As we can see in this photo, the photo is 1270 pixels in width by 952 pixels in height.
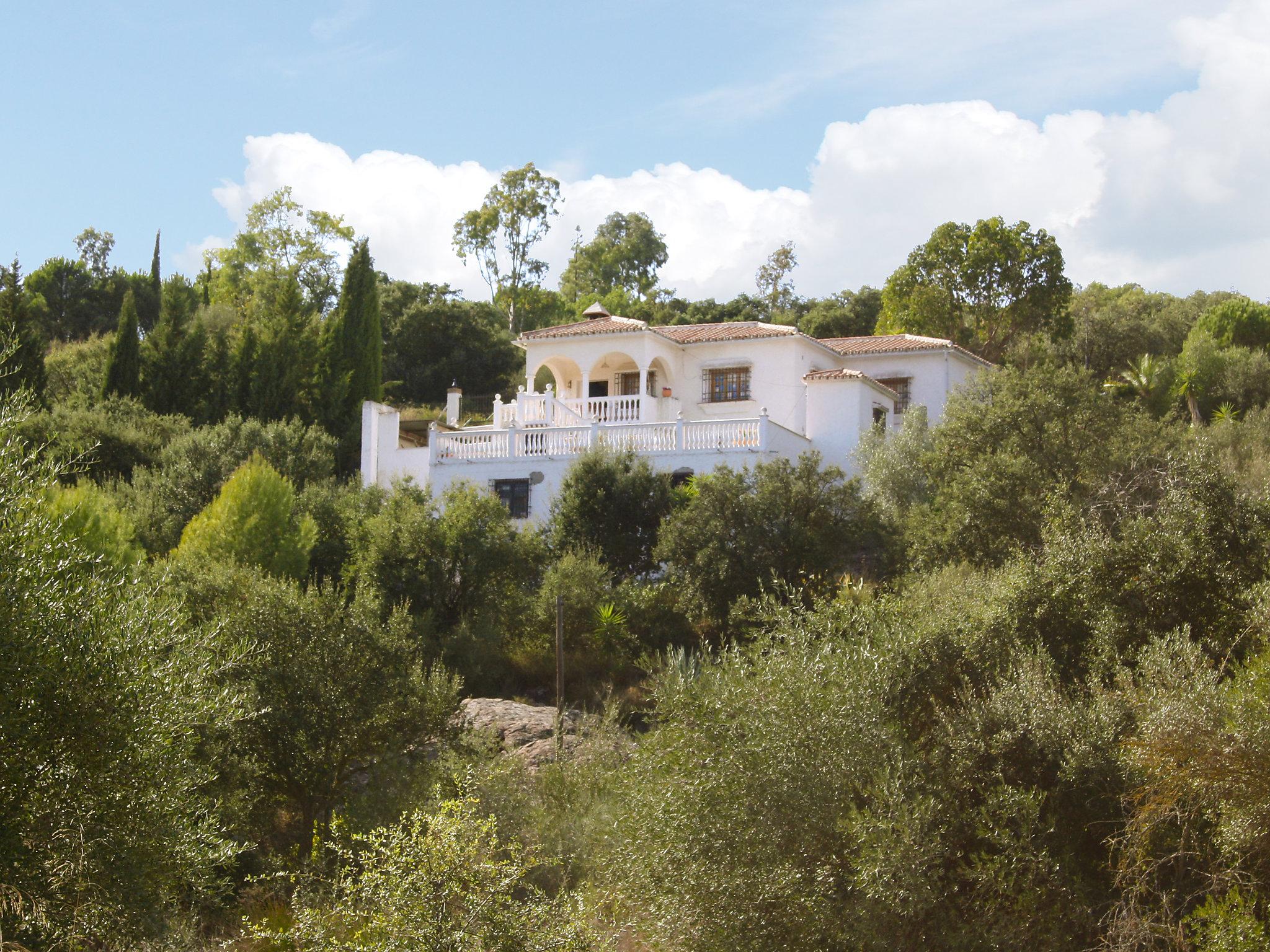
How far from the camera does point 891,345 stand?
35688 mm

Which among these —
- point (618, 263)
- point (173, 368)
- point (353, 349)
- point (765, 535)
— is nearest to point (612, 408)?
point (765, 535)

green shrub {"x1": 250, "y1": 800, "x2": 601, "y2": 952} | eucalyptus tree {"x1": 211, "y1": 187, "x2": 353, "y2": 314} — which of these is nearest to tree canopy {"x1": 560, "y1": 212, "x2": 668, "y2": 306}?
eucalyptus tree {"x1": 211, "y1": 187, "x2": 353, "y2": 314}

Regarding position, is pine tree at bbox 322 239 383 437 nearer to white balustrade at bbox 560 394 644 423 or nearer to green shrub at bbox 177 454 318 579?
white balustrade at bbox 560 394 644 423

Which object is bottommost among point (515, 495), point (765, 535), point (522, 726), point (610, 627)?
point (522, 726)

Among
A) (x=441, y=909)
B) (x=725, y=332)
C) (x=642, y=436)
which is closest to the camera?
(x=441, y=909)

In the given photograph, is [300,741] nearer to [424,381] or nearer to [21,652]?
[21,652]

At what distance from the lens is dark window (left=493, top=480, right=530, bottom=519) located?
29234 mm

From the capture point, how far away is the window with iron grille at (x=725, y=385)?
1350 inches

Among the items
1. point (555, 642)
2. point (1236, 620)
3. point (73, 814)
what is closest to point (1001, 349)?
point (555, 642)

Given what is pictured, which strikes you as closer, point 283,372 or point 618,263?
point 283,372

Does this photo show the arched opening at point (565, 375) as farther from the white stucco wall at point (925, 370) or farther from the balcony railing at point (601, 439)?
the white stucco wall at point (925, 370)

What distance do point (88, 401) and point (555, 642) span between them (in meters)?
17.4

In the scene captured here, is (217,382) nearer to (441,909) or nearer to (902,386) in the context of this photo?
(902,386)

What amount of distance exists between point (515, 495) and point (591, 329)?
6.49m
